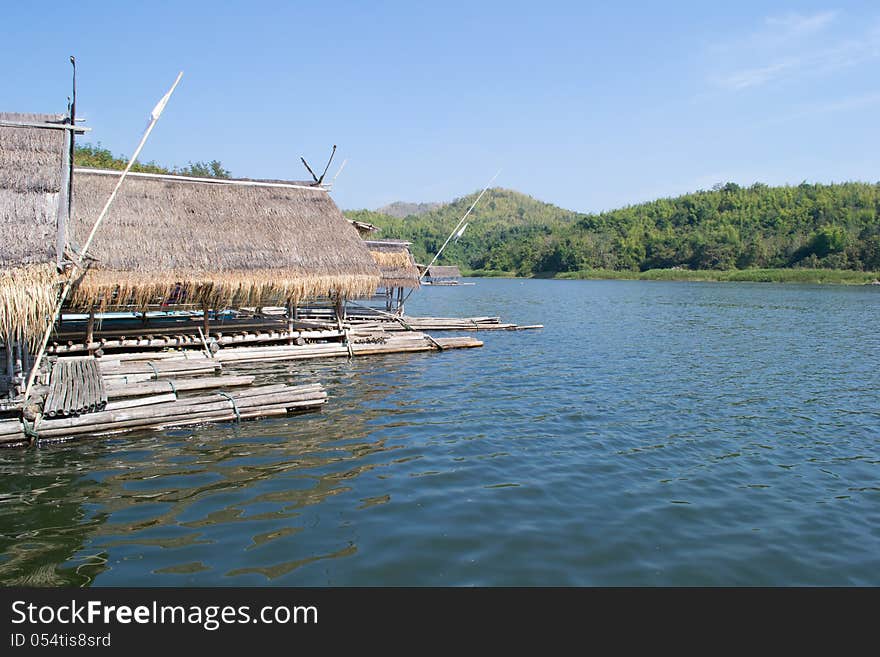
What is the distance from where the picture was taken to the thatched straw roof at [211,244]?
16094 millimetres

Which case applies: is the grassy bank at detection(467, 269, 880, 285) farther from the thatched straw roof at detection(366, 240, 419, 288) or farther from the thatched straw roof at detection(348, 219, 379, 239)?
the thatched straw roof at detection(348, 219, 379, 239)

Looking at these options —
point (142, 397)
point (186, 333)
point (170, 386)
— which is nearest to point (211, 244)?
point (186, 333)

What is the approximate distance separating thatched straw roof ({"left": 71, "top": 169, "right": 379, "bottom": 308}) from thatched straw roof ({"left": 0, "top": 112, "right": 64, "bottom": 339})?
3.36 m

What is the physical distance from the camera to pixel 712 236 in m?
106

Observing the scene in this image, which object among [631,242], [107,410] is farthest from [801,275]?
[107,410]

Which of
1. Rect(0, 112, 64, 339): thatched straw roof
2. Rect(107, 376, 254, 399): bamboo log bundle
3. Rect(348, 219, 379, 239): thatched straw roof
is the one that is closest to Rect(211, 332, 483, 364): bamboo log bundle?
Rect(107, 376, 254, 399): bamboo log bundle

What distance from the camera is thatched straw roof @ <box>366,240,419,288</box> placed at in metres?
26.8

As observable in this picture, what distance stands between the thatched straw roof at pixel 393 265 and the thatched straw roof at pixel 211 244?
5.88 meters

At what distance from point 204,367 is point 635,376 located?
11.3 m
